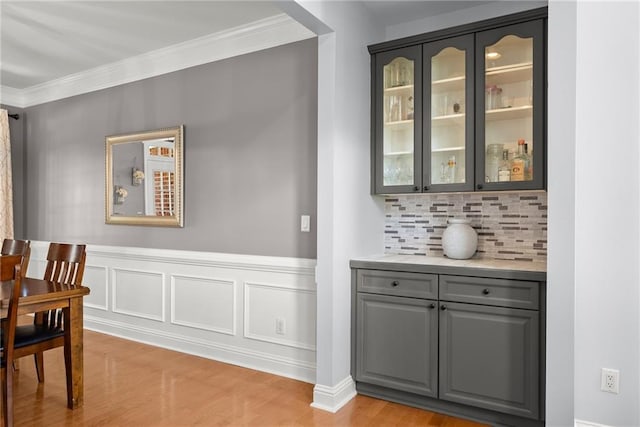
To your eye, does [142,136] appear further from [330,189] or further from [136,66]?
[330,189]

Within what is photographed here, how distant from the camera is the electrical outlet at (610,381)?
2.17 m

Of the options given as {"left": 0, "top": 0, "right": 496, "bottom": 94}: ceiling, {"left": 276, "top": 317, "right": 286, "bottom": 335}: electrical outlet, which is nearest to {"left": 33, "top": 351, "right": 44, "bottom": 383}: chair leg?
{"left": 276, "top": 317, "right": 286, "bottom": 335}: electrical outlet

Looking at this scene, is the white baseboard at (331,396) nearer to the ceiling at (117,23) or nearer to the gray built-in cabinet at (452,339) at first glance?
the gray built-in cabinet at (452,339)

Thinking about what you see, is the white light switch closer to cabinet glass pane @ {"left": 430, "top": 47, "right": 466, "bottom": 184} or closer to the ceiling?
cabinet glass pane @ {"left": 430, "top": 47, "right": 466, "bottom": 184}

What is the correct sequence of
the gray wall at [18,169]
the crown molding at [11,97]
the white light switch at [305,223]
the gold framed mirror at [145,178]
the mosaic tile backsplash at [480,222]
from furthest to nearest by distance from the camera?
the gray wall at [18,169] → the crown molding at [11,97] → the gold framed mirror at [145,178] → the white light switch at [305,223] → the mosaic tile backsplash at [480,222]

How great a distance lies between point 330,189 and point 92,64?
296 centimetres

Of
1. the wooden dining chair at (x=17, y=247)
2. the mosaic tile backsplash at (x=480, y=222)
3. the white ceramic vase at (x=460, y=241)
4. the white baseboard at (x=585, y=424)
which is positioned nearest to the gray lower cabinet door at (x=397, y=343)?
the white ceramic vase at (x=460, y=241)

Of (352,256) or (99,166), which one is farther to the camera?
(99,166)

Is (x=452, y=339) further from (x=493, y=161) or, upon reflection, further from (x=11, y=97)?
(x=11, y=97)

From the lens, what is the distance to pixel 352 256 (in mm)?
2877

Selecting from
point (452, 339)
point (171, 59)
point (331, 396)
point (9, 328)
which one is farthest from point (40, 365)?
point (452, 339)

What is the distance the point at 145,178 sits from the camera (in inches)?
157

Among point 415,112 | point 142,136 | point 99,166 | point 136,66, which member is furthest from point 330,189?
point 99,166

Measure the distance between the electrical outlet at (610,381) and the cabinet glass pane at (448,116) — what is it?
1.25m
